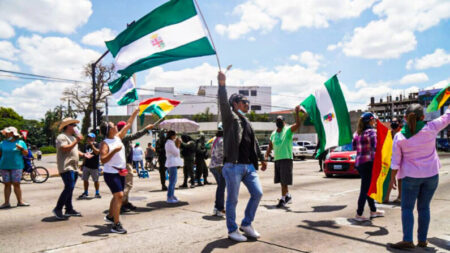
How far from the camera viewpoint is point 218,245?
179 inches

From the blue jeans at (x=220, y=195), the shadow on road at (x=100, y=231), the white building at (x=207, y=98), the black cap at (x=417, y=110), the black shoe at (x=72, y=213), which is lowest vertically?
the shadow on road at (x=100, y=231)

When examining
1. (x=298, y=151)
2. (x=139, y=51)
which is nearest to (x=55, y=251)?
(x=139, y=51)

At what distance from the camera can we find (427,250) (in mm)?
4270

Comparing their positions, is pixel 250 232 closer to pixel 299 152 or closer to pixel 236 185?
pixel 236 185

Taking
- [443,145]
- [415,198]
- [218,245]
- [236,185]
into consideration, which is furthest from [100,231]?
[443,145]

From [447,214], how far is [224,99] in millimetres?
4930

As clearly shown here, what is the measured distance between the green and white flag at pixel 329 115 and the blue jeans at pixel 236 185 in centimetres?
285

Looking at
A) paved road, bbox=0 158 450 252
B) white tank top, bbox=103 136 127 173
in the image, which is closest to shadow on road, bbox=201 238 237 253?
paved road, bbox=0 158 450 252

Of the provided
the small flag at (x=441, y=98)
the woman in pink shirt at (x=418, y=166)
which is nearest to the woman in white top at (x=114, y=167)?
the woman in pink shirt at (x=418, y=166)

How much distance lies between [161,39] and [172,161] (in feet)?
9.82

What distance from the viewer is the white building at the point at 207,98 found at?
73.1 metres

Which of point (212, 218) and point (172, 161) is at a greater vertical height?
point (172, 161)

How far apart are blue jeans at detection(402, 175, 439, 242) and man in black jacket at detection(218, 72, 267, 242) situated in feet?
6.10

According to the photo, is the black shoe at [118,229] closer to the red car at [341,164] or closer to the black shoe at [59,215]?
the black shoe at [59,215]
